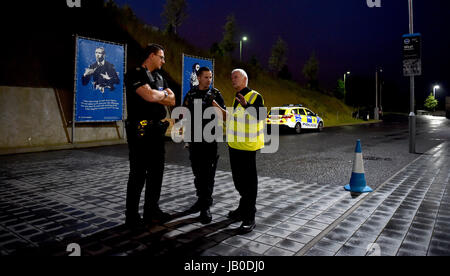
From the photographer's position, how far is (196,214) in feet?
13.9

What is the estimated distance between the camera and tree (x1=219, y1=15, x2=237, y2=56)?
1713 inches

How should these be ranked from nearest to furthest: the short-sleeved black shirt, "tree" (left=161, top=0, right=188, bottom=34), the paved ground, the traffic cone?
1. the paved ground
2. the short-sleeved black shirt
3. the traffic cone
4. "tree" (left=161, top=0, right=188, bottom=34)

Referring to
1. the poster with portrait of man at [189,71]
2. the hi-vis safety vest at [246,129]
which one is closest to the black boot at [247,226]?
the hi-vis safety vest at [246,129]

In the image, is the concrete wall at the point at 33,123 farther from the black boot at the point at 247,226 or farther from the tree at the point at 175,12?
the tree at the point at 175,12

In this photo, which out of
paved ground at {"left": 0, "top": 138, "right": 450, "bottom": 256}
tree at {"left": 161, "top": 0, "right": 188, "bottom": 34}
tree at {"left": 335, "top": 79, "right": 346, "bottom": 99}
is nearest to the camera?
paved ground at {"left": 0, "top": 138, "right": 450, "bottom": 256}

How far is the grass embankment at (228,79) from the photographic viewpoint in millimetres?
23859

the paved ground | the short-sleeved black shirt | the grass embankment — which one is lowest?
the paved ground

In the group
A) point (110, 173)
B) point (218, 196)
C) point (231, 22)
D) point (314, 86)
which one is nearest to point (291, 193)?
point (218, 196)

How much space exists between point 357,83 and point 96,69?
108m

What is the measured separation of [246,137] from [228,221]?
1058mm

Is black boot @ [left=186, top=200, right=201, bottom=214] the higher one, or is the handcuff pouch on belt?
the handcuff pouch on belt

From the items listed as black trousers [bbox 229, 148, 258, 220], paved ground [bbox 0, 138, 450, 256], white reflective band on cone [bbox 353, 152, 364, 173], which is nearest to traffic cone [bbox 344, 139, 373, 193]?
white reflective band on cone [bbox 353, 152, 364, 173]

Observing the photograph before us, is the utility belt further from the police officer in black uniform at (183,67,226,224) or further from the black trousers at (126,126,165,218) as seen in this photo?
the police officer in black uniform at (183,67,226,224)
